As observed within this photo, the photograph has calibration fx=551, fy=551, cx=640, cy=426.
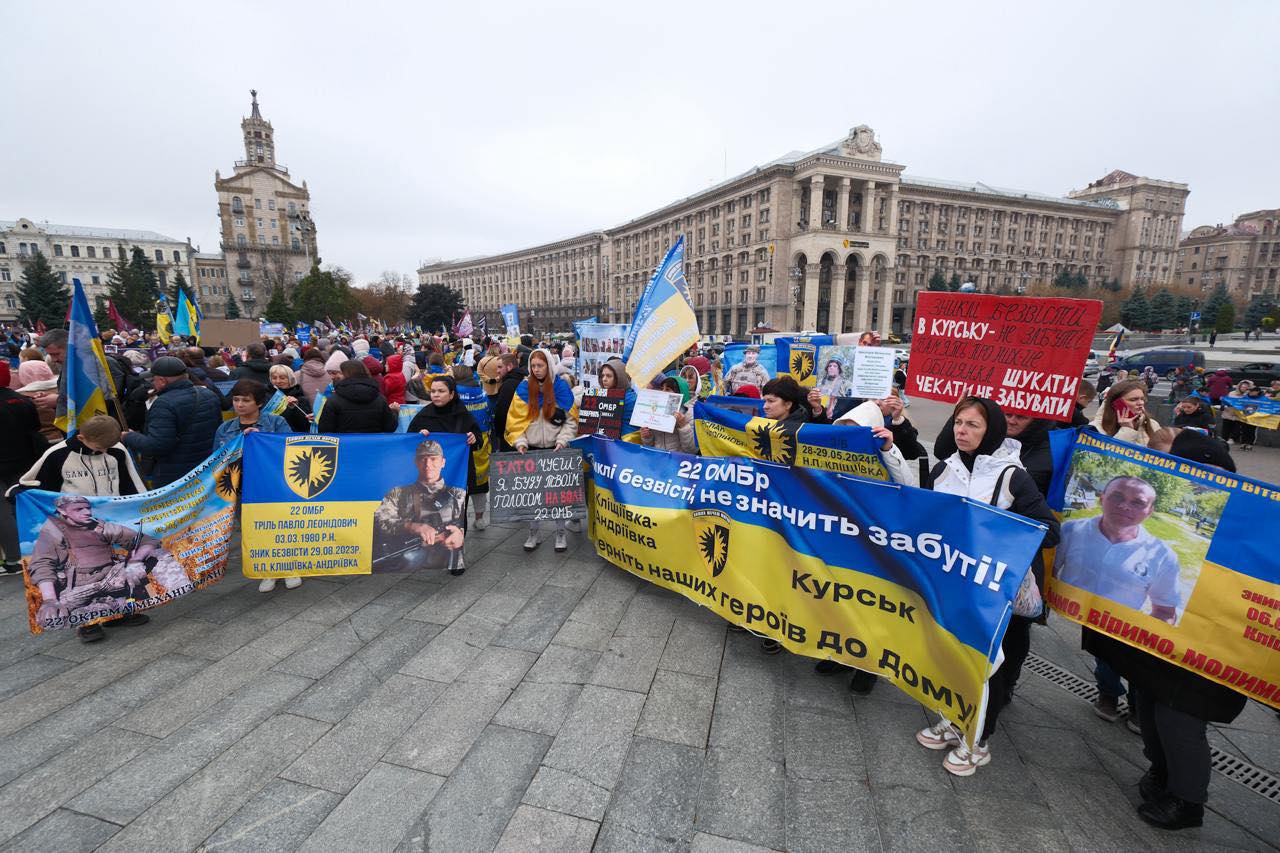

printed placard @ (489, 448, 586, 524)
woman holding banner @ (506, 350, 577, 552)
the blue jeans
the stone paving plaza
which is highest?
woman holding banner @ (506, 350, 577, 552)

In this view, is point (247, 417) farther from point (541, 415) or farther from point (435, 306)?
point (435, 306)

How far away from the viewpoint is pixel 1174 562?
267 centimetres

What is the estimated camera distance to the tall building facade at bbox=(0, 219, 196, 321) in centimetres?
8956

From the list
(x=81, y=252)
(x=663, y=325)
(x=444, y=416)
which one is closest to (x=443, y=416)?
(x=444, y=416)

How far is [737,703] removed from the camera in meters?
3.40

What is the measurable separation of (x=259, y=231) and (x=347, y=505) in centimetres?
9680

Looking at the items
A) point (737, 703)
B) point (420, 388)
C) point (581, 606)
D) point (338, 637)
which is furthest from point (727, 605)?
point (420, 388)

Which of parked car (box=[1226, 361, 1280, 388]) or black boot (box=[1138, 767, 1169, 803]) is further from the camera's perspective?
parked car (box=[1226, 361, 1280, 388])

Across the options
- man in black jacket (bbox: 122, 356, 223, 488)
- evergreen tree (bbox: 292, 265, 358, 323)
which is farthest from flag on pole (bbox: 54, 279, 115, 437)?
evergreen tree (bbox: 292, 265, 358, 323)

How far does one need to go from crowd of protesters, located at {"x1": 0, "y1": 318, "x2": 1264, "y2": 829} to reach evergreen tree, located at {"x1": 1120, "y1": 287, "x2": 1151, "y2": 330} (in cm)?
7094

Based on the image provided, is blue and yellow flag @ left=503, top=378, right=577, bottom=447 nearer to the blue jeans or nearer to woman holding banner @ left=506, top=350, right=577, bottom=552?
woman holding banner @ left=506, top=350, right=577, bottom=552

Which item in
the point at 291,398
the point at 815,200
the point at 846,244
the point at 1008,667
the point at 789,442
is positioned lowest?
the point at 1008,667

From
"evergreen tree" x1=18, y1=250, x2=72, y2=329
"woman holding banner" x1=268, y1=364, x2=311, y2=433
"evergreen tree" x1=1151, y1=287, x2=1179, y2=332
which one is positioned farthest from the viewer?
"evergreen tree" x1=1151, y1=287, x2=1179, y2=332

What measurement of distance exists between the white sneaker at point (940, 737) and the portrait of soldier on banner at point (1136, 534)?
1036 millimetres
